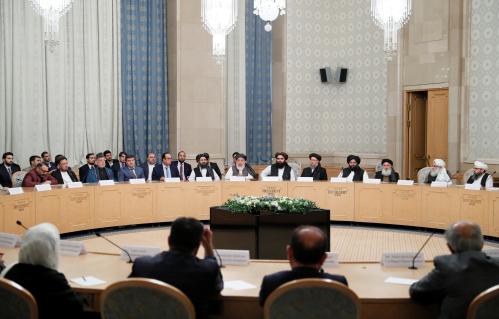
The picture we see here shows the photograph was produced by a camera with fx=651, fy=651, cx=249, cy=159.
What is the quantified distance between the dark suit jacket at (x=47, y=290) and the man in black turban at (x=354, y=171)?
323 inches

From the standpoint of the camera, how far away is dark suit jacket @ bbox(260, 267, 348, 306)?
3148 millimetres

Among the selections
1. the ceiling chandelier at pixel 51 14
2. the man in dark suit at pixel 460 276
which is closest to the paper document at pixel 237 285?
the man in dark suit at pixel 460 276

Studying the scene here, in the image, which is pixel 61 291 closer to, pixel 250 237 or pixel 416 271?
pixel 416 271

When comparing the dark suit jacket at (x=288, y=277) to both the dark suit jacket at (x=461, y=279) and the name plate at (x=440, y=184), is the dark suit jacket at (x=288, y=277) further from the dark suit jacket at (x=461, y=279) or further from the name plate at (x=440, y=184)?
the name plate at (x=440, y=184)

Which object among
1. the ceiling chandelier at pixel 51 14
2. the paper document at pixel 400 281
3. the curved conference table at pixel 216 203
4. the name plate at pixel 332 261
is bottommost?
the curved conference table at pixel 216 203

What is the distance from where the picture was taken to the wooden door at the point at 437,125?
1277 cm

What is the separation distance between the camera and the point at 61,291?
330 cm

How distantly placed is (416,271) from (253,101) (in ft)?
36.6

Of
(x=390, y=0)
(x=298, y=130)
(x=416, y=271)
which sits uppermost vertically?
(x=390, y=0)

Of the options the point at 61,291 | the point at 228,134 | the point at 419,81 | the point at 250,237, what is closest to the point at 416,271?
the point at 61,291

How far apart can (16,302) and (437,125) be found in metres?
11.1

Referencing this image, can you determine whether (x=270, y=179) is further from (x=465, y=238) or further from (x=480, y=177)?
(x=465, y=238)

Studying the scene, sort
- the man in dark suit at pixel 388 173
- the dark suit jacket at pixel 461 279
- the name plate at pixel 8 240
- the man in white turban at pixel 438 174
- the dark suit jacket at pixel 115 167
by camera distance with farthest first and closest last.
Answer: the dark suit jacket at pixel 115 167, the man in dark suit at pixel 388 173, the man in white turban at pixel 438 174, the name plate at pixel 8 240, the dark suit jacket at pixel 461 279

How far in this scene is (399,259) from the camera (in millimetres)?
4348
